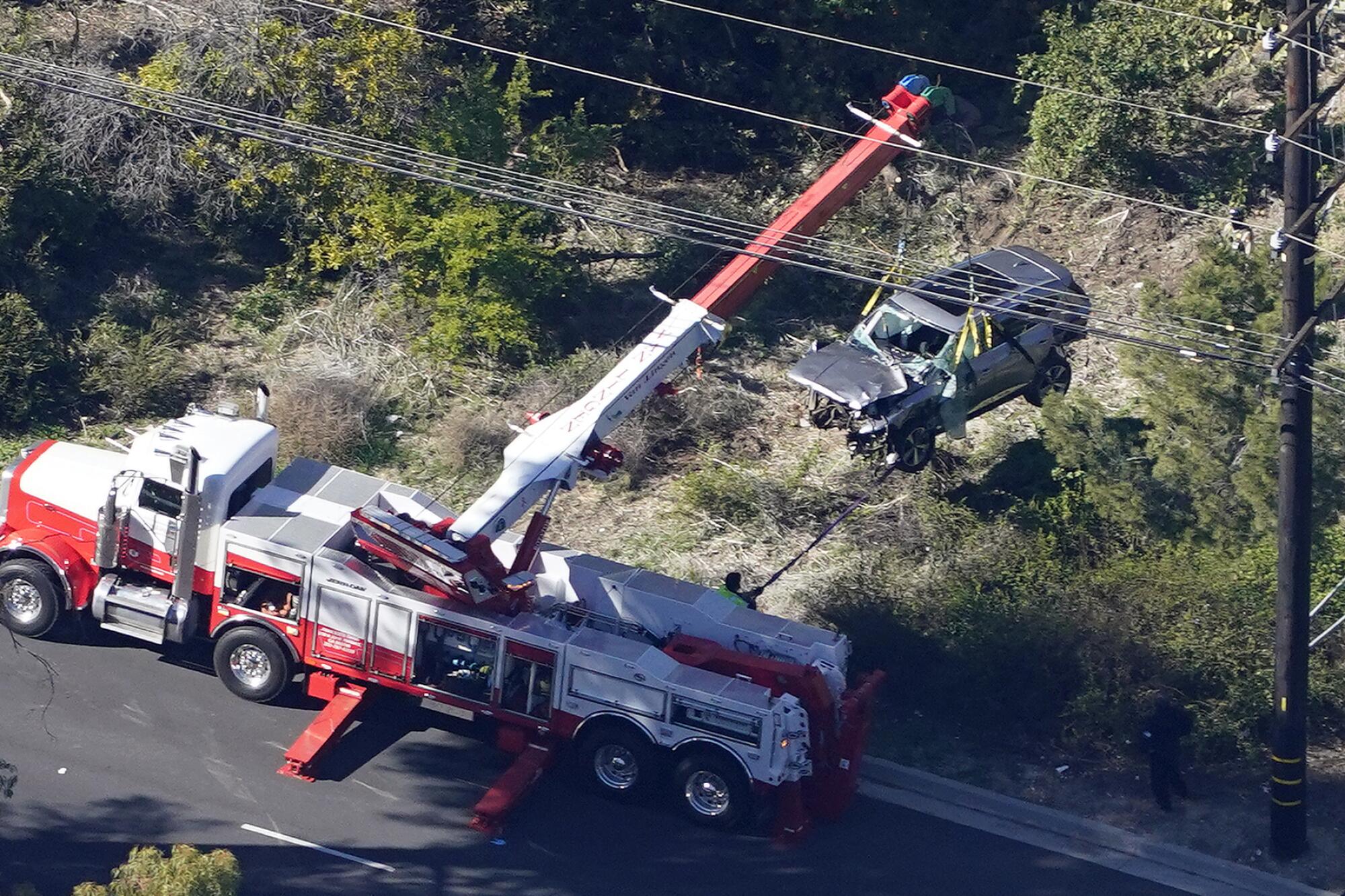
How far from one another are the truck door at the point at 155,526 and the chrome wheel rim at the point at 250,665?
101cm

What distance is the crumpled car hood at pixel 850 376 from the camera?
618 inches

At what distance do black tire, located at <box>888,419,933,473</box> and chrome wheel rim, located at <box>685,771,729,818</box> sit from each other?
497cm

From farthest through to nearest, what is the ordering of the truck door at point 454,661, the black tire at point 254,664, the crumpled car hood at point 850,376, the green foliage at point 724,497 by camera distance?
the green foliage at point 724,497
the crumpled car hood at point 850,376
the black tire at point 254,664
the truck door at point 454,661

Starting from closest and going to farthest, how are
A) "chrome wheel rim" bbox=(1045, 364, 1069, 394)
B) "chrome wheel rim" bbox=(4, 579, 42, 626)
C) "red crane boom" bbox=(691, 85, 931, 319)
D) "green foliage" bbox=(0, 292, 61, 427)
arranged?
"red crane boom" bbox=(691, 85, 931, 319), "chrome wheel rim" bbox=(4, 579, 42, 626), "chrome wheel rim" bbox=(1045, 364, 1069, 394), "green foliage" bbox=(0, 292, 61, 427)

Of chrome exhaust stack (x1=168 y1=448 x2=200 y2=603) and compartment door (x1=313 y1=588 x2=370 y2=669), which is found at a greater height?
chrome exhaust stack (x1=168 y1=448 x2=200 y2=603)

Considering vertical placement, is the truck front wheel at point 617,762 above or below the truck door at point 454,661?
below

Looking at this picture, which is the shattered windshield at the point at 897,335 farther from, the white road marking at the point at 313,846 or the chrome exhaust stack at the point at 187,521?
the white road marking at the point at 313,846

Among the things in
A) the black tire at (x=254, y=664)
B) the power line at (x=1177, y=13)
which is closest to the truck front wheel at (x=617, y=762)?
the black tire at (x=254, y=664)

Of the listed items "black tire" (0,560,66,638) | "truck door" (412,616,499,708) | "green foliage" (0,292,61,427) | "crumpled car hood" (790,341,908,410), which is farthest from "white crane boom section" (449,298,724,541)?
"green foliage" (0,292,61,427)

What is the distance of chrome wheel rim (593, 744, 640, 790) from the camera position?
1320 cm

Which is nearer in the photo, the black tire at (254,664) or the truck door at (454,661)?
the truck door at (454,661)

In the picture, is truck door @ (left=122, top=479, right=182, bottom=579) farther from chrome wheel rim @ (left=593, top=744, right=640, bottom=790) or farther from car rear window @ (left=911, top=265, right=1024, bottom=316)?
car rear window @ (left=911, top=265, right=1024, bottom=316)

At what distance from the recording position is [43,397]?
19.1 m

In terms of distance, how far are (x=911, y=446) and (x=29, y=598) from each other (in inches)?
366
